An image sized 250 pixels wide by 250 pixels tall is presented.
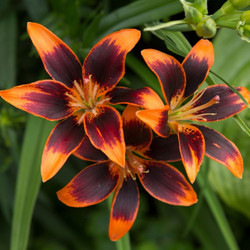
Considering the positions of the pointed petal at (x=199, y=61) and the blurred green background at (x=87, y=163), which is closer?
the pointed petal at (x=199, y=61)

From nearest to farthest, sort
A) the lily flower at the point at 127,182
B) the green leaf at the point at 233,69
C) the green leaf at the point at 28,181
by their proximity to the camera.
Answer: the lily flower at the point at 127,182 < the green leaf at the point at 28,181 < the green leaf at the point at 233,69

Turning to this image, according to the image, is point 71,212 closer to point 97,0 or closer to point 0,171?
point 0,171

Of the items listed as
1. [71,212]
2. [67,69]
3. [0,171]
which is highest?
[67,69]

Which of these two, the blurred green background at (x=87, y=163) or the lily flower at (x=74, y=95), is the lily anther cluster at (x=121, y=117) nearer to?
the lily flower at (x=74, y=95)

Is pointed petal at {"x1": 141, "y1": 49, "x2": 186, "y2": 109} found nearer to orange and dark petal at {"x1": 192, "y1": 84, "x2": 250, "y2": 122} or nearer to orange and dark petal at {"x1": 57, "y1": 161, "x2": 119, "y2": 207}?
orange and dark petal at {"x1": 192, "y1": 84, "x2": 250, "y2": 122}

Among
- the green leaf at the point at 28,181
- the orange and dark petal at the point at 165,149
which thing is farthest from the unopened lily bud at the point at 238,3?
the green leaf at the point at 28,181

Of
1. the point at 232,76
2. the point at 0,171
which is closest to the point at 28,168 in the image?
the point at 0,171
